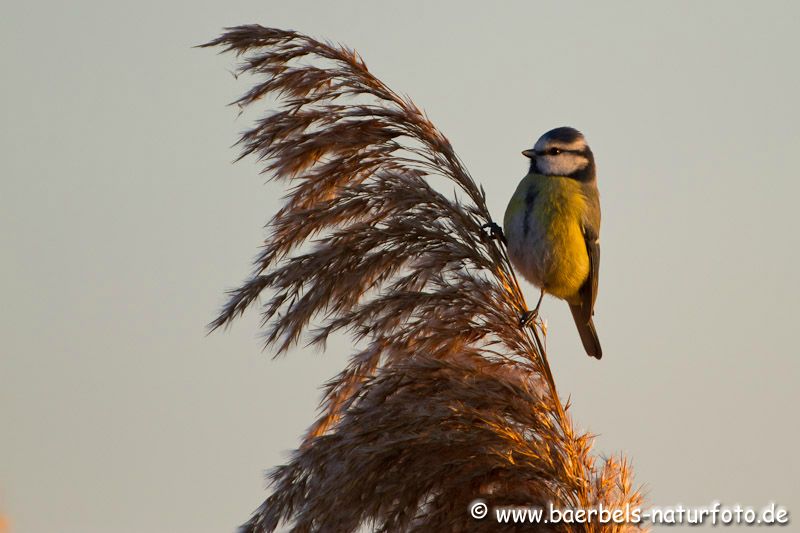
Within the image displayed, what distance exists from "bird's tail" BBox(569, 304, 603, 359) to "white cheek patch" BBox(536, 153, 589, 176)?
854 mm

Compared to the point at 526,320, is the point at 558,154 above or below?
above

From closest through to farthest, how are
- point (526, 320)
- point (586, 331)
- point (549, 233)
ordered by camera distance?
point (526, 320) < point (549, 233) < point (586, 331)

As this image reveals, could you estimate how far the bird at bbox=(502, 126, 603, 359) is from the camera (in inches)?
198

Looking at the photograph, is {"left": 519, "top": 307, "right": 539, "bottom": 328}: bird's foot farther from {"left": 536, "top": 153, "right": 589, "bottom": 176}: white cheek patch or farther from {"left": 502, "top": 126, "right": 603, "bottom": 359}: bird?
{"left": 536, "top": 153, "right": 589, "bottom": 176}: white cheek patch

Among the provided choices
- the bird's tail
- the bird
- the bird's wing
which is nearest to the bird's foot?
the bird

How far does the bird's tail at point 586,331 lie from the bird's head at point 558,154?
814mm

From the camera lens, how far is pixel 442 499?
330 centimetres

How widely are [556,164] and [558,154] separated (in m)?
0.06

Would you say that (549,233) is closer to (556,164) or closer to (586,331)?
(556,164)

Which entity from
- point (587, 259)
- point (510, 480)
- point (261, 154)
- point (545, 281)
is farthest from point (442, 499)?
point (587, 259)

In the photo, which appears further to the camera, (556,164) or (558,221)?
(556,164)

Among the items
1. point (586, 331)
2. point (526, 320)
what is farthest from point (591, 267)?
point (526, 320)

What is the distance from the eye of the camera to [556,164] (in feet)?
17.7

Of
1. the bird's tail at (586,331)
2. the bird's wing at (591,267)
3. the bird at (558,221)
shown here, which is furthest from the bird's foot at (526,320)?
the bird's tail at (586,331)
